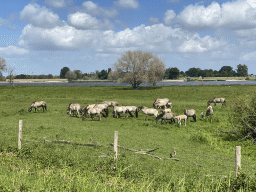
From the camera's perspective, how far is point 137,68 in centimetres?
8125

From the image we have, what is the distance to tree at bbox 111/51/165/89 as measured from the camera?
80000 mm

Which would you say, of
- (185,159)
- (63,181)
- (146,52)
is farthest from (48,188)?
(146,52)

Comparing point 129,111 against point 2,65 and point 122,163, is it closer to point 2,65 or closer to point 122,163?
point 122,163

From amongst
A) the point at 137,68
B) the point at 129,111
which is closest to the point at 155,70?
the point at 137,68

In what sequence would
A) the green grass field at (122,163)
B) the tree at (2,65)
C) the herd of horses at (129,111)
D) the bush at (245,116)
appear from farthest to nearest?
the tree at (2,65), the herd of horses at (129,111), the bush at (245,116), the green grass field at (122,163)

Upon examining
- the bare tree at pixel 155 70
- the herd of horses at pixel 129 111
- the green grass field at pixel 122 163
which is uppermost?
the bare tree at pixel 155 70

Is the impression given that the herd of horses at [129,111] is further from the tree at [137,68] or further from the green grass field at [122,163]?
the tree at [137,68]

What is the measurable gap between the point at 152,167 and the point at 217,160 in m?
4.43

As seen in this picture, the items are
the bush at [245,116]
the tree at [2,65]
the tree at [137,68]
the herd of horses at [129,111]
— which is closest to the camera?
the bush at [245,116]

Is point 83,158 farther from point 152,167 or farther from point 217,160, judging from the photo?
point 217,160

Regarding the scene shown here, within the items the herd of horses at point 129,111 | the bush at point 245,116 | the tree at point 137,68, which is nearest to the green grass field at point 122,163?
the bush at point 245,116

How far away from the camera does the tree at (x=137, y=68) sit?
262 ft

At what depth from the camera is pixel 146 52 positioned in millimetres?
86438

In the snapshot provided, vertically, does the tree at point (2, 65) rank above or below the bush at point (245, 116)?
above
